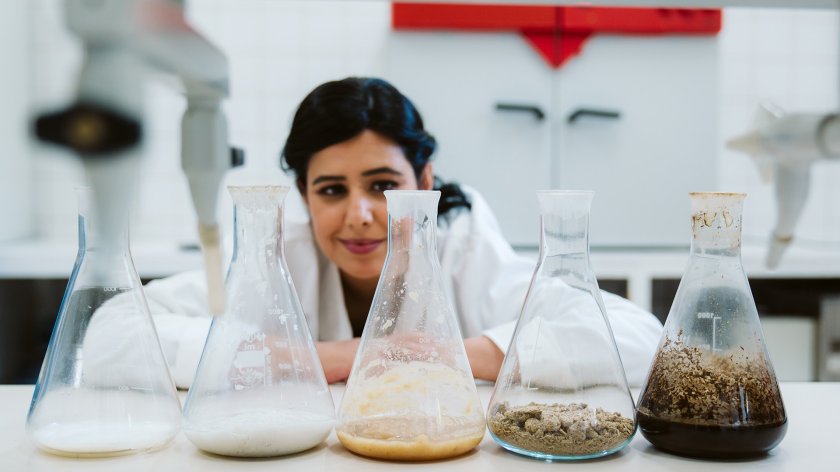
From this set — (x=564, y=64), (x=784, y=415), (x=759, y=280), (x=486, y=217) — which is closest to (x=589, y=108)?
(x=564, y=64)

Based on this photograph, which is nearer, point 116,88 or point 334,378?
point 116,88

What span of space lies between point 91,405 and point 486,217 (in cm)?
109

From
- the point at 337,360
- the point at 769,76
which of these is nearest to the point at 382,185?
the point at 337,360

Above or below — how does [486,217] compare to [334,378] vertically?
above

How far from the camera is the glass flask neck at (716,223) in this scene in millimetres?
583

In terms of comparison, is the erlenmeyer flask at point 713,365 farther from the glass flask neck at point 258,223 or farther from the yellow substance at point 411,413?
the glass flask neck at point 258,223

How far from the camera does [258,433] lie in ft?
1.84

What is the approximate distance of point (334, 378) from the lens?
980mm

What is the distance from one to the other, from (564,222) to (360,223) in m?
0.74

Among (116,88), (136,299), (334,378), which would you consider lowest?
(334,378)

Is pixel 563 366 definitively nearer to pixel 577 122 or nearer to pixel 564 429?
pixel 564 429

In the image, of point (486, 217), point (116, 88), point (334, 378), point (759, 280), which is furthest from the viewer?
point (759, 280)

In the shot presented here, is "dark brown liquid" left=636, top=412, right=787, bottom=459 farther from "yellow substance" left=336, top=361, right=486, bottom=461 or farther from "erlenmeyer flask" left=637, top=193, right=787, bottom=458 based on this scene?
"yellow substance" left=336, top=361, right=486, bottom=461

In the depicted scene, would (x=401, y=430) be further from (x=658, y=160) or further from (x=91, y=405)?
(x=658, y=160)
